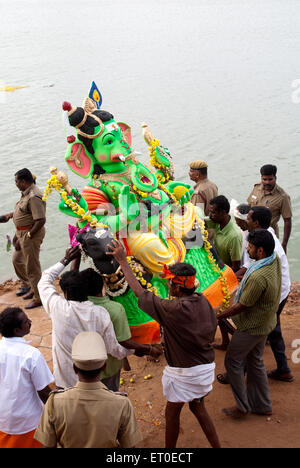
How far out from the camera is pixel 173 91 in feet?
70.7

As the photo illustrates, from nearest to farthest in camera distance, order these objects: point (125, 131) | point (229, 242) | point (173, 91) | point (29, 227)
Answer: point (125, 131), point (229, 242), point (29, 227), point (173, 91)

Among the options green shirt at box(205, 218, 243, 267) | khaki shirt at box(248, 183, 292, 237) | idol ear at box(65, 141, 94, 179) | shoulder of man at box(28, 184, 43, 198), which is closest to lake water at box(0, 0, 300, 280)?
khaki shirt at box(248, 183, 292, 237)

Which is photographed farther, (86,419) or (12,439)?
(12,439)

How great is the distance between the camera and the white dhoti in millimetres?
3535

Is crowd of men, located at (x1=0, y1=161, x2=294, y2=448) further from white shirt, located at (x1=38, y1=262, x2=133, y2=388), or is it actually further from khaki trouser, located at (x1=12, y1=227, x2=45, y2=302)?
khaki trouser, located at (x1=12, y1=227, x2=45, y2=302)

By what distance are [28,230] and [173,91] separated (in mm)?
16347

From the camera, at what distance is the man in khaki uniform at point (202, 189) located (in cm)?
635

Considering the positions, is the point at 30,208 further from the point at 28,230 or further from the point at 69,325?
the point at 69,325

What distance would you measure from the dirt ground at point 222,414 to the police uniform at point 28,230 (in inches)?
63.7

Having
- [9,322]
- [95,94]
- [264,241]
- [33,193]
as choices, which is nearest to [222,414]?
[264,241]

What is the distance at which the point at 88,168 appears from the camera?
4.61 m

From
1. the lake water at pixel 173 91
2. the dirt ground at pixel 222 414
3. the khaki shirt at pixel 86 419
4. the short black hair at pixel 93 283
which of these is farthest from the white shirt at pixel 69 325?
the lake water at pixel 173 91
